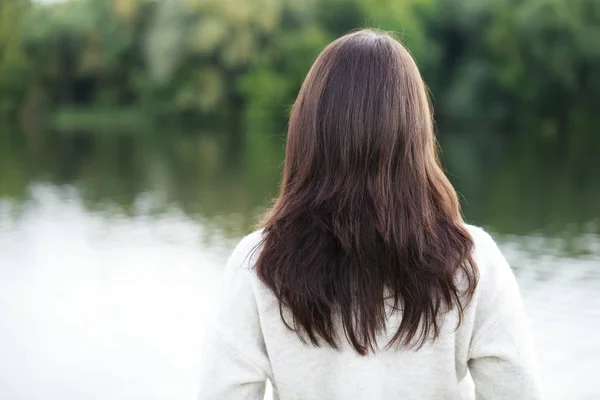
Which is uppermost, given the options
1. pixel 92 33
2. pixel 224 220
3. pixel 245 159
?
pixel 92 33

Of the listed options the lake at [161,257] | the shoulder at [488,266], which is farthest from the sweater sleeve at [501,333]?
the lake at [161,257]

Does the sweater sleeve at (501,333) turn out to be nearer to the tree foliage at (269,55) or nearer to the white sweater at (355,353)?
the white sweater at (355,353)

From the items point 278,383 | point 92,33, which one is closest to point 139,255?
point 278,383

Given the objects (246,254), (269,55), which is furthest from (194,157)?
(246,254)

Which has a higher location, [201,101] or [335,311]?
[201,101]

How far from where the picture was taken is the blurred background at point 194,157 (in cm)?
688

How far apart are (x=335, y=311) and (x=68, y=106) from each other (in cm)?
3846

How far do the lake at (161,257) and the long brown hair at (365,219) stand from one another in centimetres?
474

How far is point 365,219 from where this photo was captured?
1.20 meters

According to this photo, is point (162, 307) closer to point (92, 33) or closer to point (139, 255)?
point (139, 255)

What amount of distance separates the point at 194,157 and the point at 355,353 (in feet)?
66.4

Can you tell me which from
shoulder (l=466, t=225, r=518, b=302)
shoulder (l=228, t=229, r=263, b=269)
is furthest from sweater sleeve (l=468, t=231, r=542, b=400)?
shoulder (l=228, t=229, r=263, b=269)

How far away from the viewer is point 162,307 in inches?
305

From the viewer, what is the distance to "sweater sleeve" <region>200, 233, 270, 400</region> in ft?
3.98
